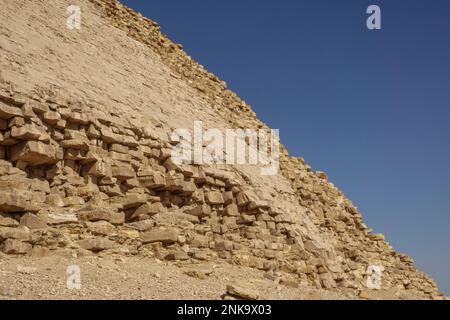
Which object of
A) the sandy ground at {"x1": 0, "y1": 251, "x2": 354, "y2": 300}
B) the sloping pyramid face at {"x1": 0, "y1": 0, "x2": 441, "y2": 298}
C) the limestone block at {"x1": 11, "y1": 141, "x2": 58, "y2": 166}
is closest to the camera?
the sandy ground at {"x1": 0, "y1": 251, "x2": 354, "y2": 300}

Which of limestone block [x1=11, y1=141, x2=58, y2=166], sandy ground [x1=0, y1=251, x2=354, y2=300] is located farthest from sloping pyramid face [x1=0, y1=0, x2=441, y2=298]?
sandy ground [x1=0, y1=251, x2=354, y2=300]

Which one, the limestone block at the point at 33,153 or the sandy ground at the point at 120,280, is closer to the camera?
the sandy ground at the point at 120,280

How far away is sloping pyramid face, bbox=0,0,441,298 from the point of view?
8.39 metres

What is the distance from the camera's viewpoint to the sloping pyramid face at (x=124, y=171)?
8391 millimetres

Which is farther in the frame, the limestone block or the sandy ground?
the limestone block

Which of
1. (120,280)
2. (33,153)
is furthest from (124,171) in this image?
(120,280)

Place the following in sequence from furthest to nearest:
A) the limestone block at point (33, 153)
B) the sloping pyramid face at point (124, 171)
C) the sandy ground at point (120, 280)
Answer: the sloping pyramid face at point (124, 171)
the limestone block at point (33, 153)
the sandy ground at point (120, 280)

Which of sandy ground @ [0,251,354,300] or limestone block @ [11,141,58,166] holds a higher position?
limestone block @ [11,141,58,166]

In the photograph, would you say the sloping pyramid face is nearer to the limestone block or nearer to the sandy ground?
the limestone block

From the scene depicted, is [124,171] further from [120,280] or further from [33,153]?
[120,280]

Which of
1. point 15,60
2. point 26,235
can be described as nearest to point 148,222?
point 26,235

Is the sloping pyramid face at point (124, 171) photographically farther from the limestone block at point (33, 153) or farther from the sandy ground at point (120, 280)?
the sandy ground at point (120, 280)

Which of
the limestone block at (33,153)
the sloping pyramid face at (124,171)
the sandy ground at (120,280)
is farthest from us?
the sloping pyramid face at (124,171)

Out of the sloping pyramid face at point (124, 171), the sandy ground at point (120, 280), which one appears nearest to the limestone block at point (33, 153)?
the sloping pyramid face at point (124, 171)
